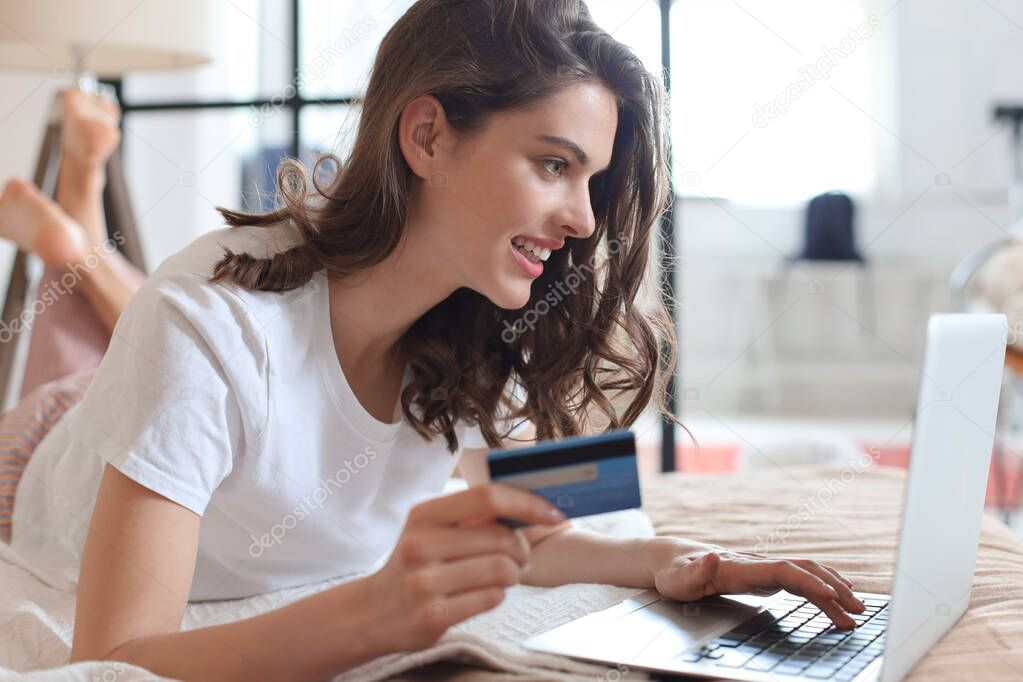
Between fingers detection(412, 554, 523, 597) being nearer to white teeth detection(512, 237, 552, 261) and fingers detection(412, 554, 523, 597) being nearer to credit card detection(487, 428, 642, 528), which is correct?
credit card detection(487, 428, 642, 528)

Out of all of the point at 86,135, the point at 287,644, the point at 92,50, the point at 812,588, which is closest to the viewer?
the point at 287,644

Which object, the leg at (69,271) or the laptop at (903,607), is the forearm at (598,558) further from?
the leg at (69,271)

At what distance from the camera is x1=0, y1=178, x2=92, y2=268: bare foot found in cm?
179

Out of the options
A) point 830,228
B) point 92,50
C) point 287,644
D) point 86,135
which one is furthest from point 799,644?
point 830,228

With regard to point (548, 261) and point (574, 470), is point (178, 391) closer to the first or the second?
point (574, 470)

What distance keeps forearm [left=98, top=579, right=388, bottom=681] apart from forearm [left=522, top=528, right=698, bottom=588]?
382mm

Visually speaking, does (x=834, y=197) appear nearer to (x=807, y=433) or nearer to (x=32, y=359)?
(x=807, y=433)

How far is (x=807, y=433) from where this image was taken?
14.8 ft

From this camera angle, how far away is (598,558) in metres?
1.12

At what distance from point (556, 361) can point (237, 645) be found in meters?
0.62

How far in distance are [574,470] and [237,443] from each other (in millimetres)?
470

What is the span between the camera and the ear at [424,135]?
1098 millimetres

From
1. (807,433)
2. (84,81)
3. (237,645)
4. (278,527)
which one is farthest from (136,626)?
(807,433)

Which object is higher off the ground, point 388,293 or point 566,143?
point 566,143
